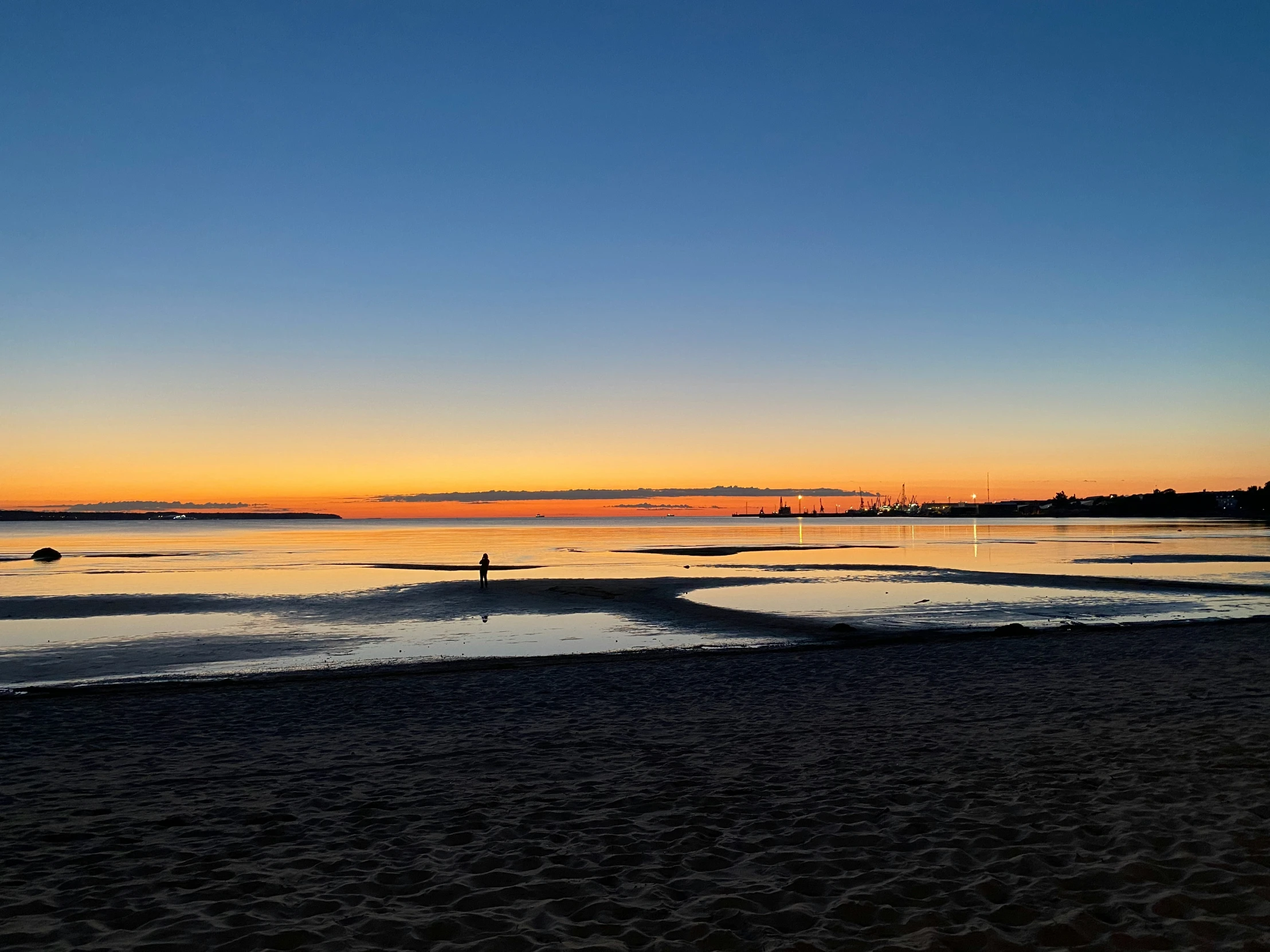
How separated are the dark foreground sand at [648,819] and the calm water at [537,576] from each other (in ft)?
28.7

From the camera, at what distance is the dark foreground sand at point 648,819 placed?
6.50m

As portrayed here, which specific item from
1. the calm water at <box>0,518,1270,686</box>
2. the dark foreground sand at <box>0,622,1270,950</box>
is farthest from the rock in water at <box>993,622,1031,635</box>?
the dark foreground sand at <box>0,622,1270,950</box>

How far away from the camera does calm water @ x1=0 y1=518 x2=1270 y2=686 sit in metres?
24.6

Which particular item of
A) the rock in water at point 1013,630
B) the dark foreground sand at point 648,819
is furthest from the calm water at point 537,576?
the dark foreground sand at point 648,819

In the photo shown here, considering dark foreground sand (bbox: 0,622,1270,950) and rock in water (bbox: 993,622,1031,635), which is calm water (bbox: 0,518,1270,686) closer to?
rock in water (bbox: 993,622,1031,635)

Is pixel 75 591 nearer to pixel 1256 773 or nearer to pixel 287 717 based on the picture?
pixel 287 717

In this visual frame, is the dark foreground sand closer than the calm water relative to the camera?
Yes

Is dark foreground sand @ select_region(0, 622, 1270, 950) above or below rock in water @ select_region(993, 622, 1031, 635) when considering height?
above

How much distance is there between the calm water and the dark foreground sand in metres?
8.75

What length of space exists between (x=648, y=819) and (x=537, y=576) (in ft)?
144

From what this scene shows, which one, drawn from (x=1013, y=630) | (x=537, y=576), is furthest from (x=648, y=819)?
(x=537, y=576)

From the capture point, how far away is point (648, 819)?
353 inches

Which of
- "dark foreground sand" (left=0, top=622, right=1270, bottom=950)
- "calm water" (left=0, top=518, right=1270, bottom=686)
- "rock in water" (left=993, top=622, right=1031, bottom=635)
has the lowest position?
"calm water" (left=0, top=518, right=1270, bottom=686)

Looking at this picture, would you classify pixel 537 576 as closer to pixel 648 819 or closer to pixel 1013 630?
pixel 1013 630
